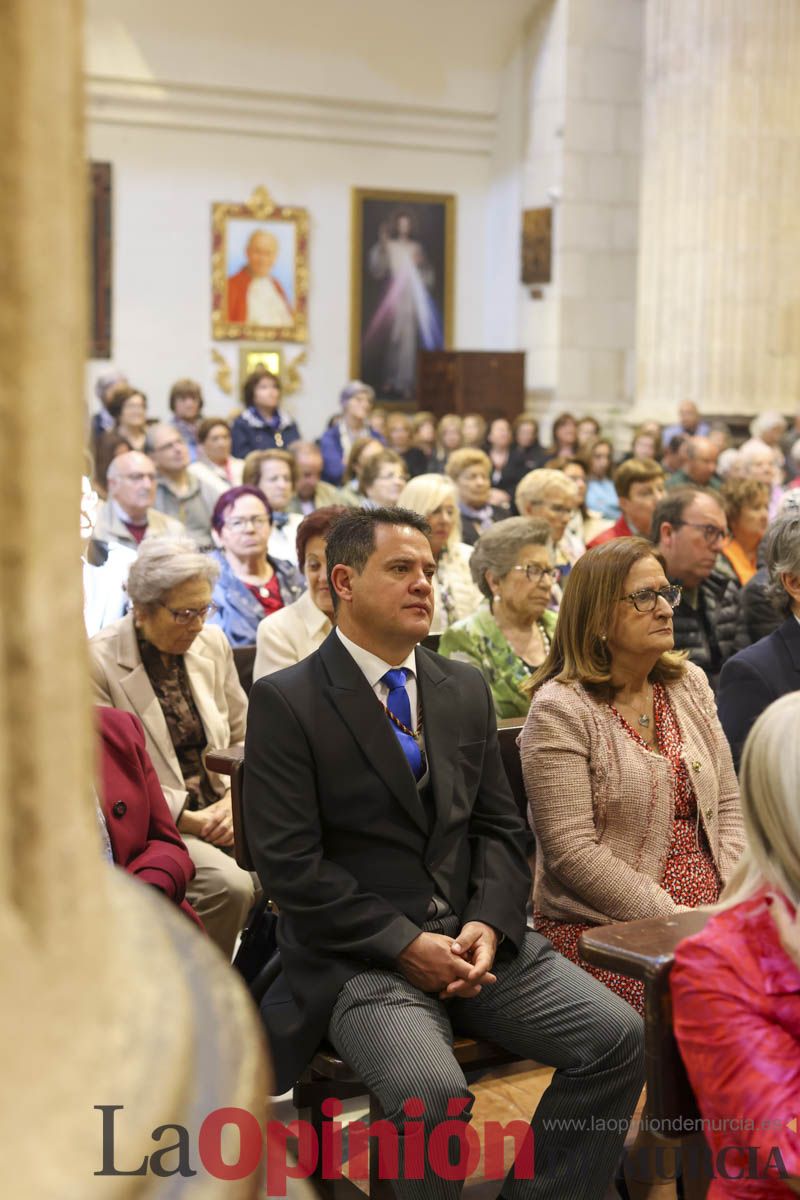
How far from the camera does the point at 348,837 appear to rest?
9.99 feet

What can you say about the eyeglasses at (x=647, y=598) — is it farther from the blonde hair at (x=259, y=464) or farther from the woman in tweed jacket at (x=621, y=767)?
the blonde hair at (x=259, y=464)

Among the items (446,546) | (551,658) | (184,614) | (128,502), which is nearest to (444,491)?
(446,546)

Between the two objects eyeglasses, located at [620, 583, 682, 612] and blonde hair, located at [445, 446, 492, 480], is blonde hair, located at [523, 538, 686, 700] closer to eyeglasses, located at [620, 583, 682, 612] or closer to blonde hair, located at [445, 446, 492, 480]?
eyeglasses, located at [620, 583, 682, 612]

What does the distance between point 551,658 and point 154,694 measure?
3.89ft

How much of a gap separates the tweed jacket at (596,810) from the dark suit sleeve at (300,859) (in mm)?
540

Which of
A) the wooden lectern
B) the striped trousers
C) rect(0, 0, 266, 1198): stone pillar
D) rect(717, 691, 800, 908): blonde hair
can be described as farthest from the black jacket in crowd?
the wooden lectern

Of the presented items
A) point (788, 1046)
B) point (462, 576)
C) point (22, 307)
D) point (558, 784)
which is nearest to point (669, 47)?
point (462, 576)

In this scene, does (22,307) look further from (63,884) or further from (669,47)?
(669,47)

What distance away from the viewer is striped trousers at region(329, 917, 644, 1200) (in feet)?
9.11

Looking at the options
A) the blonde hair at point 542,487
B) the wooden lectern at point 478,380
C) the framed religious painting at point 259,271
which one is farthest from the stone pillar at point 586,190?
the blonde hair at point 542,487

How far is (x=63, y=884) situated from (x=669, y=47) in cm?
1615

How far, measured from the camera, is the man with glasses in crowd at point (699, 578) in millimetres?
5250

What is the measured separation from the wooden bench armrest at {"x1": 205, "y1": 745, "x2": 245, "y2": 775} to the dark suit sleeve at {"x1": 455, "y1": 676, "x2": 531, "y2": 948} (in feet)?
2.18

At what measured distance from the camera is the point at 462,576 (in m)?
6.60
